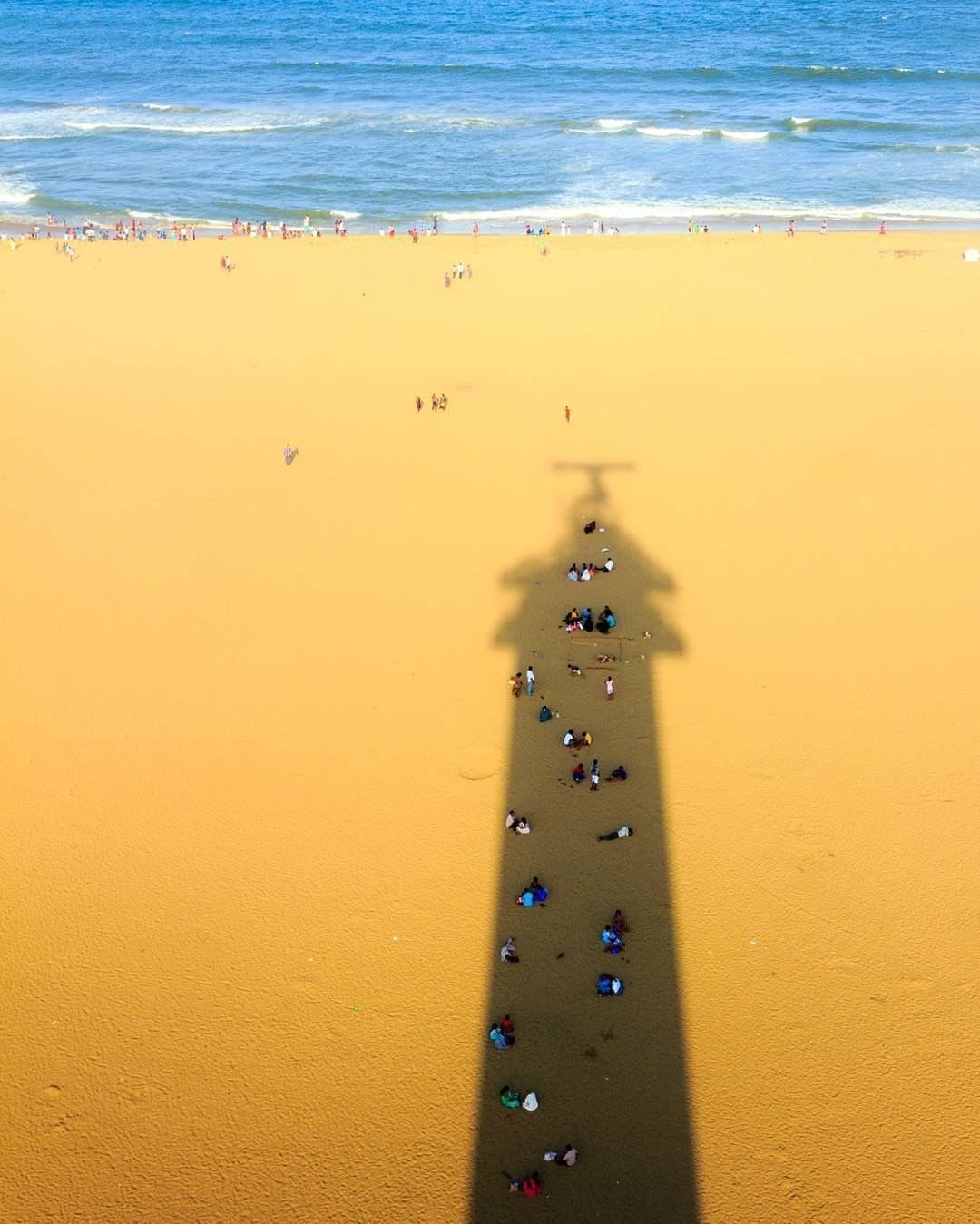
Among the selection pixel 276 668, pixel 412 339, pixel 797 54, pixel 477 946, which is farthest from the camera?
pixel 797 54

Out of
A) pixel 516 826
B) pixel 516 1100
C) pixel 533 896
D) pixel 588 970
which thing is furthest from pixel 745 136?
pixel 516 1100

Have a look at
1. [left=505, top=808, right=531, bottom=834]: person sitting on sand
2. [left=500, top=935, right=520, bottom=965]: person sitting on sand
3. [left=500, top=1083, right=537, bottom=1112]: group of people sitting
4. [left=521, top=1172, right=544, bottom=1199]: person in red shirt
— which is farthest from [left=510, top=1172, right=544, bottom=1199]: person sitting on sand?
[left=505, top=808, right=531, bottom=834]: person sitting on sand

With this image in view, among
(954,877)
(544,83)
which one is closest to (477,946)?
(954,877)

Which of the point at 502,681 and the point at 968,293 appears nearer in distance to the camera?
the point at 502,681

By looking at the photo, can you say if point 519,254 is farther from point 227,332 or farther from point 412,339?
point 227,332

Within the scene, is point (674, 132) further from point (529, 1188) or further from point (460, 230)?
point (529, 1188)
